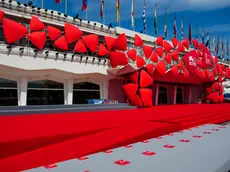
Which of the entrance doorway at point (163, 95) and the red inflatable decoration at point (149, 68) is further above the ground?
the red inflatable decoration at point (149, 68)

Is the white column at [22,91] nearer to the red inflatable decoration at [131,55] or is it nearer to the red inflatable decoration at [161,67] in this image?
the red inflatable decoration at [131,55]

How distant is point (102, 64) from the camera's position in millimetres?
19594

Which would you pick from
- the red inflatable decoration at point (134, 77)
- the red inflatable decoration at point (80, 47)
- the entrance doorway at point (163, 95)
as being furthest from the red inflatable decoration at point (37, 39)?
the entrance doorway at point (163, 95)

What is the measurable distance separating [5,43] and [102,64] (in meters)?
8.28

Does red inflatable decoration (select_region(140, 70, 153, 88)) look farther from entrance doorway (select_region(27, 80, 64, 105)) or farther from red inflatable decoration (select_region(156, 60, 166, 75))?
entrance doorway (select_region(27, 80, 64, 105))

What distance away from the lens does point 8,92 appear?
15.3m

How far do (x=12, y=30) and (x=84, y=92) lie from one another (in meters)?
8.27

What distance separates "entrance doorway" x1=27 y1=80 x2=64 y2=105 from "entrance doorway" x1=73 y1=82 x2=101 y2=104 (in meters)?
1.47

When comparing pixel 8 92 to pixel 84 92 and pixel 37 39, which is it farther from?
pixel 84 92

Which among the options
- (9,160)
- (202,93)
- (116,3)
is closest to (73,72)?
(116,3)

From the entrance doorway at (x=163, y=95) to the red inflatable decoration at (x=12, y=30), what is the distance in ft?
59.8

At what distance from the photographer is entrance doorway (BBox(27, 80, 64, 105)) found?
16398 mm

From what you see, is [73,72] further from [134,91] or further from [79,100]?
[134,91]

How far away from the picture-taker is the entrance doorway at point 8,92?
49.2ft
